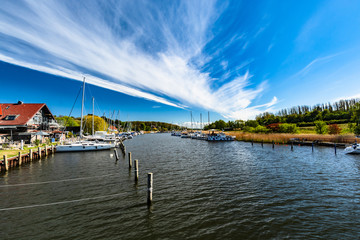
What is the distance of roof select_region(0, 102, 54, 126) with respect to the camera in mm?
37094

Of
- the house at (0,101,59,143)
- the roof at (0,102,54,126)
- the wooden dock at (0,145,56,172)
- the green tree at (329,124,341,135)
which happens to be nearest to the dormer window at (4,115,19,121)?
the house at (0,101,59,143)

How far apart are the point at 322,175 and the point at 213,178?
11754 millimetres

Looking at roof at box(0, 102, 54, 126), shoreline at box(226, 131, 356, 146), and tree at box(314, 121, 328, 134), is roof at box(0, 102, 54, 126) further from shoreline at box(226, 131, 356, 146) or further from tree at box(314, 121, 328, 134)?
tree at box(314, 121, 328, 134)

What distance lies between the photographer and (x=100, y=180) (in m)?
15.8

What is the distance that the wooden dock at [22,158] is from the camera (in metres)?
19.0

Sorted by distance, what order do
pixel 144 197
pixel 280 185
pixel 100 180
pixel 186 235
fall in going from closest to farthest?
1. pixel 186 235
2. pixel 144 197
3. pixel 280 185
4. pixel 100 180

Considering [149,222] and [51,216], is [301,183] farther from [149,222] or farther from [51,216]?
[51,216]

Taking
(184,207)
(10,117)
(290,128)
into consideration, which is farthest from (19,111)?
(290,128)

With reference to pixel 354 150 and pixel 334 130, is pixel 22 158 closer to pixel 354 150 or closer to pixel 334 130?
pixel 354 150

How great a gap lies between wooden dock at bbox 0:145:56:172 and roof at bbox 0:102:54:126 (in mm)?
13323

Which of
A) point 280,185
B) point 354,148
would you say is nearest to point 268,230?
point 280,185

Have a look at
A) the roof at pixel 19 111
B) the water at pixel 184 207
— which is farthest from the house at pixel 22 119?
the water at pixel 184 207

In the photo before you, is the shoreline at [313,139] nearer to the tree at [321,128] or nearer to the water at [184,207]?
the tree at [321,128]

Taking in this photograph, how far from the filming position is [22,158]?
75.8 feet
